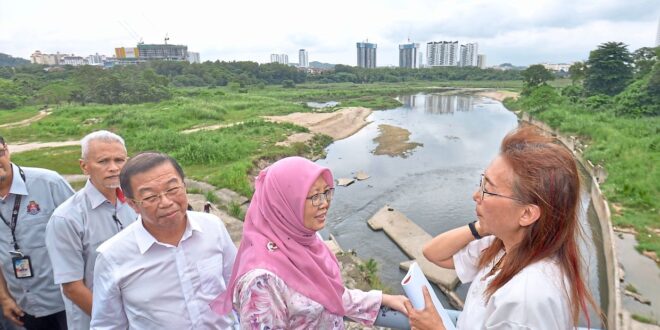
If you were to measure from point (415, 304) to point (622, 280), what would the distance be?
8244 mm

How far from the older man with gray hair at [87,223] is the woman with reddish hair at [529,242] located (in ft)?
5.94

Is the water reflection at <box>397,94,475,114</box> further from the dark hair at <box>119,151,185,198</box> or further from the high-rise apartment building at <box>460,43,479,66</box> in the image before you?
the high-rise apartment building at <box>460,43,479,66</box>

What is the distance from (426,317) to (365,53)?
123 meters

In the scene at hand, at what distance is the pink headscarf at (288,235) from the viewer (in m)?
1.49

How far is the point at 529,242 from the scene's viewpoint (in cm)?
131

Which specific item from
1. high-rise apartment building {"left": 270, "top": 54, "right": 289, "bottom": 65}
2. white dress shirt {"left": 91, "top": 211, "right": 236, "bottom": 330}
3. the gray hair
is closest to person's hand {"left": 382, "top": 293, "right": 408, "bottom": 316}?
white dress shirt {"left": 91, "top": 211, "right": 236, "bottom": 330}

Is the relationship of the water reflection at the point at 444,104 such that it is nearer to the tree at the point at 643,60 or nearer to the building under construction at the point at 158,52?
the tree at the point at 643,60

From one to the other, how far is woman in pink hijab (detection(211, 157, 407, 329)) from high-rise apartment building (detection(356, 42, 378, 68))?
121 metres

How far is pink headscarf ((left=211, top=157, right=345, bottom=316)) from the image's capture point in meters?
1.49

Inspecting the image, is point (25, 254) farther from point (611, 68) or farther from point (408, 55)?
point (408, 55)

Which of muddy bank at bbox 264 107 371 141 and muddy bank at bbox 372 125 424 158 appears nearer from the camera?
muddy bank at bbox 372 125 424 158

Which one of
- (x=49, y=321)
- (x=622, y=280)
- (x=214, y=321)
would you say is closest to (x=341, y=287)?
(x=214, y=321)

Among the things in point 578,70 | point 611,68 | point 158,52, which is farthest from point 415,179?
point 158,52

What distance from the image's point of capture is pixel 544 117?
26.7 metres
